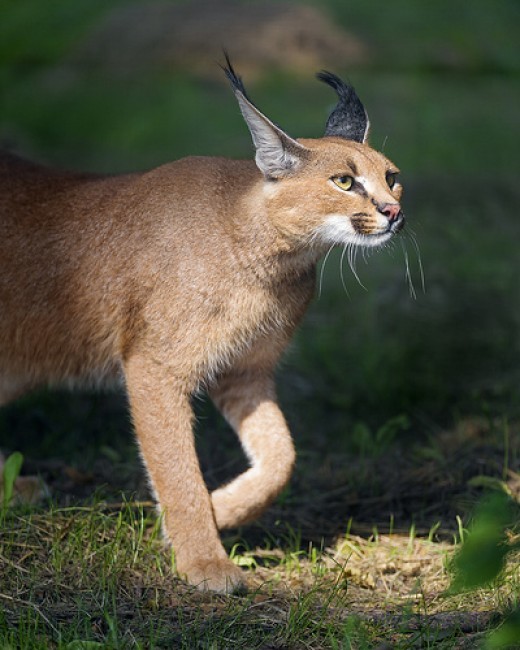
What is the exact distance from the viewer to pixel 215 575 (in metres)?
4.89

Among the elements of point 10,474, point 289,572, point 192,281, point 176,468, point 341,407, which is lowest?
point 341,407

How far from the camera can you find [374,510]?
604cm

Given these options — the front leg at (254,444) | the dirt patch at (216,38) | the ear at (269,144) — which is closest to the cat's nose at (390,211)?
the ear at (269,144)

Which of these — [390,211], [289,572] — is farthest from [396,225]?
[289,572]

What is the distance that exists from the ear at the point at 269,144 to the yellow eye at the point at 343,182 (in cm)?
20

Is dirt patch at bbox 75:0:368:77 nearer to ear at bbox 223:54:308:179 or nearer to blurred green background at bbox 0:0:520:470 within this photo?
blurred green background at bbox 0:0:520:470

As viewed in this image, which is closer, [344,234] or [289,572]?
[344,234]

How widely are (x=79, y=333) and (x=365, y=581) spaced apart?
1.80m

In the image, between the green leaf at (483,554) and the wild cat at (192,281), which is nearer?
the green leaf at (483,554)

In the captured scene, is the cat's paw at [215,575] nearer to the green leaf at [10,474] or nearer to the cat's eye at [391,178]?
the green leaf at [10,474]

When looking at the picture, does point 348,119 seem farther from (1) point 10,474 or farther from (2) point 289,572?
(1) point 10,474

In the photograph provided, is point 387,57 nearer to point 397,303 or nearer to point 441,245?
point 441,245

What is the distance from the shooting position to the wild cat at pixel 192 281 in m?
5.00

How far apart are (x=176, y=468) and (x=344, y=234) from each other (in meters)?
1.29
